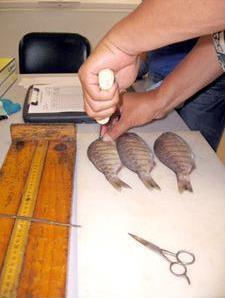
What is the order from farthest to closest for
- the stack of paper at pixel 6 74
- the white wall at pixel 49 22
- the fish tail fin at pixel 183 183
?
the white wall at pixel 49 22, the stack of paper at pixel 6 74, the fish tail fin at pixel 183 183

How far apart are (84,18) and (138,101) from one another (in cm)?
182

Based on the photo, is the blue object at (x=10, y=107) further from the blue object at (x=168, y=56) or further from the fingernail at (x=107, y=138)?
the blue object at (x=168, y=56)

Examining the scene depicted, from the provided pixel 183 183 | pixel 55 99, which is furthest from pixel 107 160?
pixel 55 99

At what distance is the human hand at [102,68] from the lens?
574 mm

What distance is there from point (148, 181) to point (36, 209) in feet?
0.87

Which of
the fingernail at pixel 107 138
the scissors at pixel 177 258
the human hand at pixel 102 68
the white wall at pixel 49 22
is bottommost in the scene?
the white wall at pixel 49 22

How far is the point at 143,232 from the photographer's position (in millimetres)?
637

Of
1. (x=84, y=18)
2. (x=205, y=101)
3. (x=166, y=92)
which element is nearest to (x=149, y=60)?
(x=205, y=101)

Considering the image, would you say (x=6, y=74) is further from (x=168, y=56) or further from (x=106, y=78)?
(x=106, y=78)

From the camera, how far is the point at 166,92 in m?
1.00

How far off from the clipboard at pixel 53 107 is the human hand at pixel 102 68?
0.36 m

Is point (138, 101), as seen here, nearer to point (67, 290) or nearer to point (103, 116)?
point (103, 116)

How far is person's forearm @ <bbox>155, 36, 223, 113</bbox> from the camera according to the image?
3.14 feet

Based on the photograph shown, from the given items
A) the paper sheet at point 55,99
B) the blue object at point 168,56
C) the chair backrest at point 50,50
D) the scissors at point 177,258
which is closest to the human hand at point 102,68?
the scissors at point 177,258
